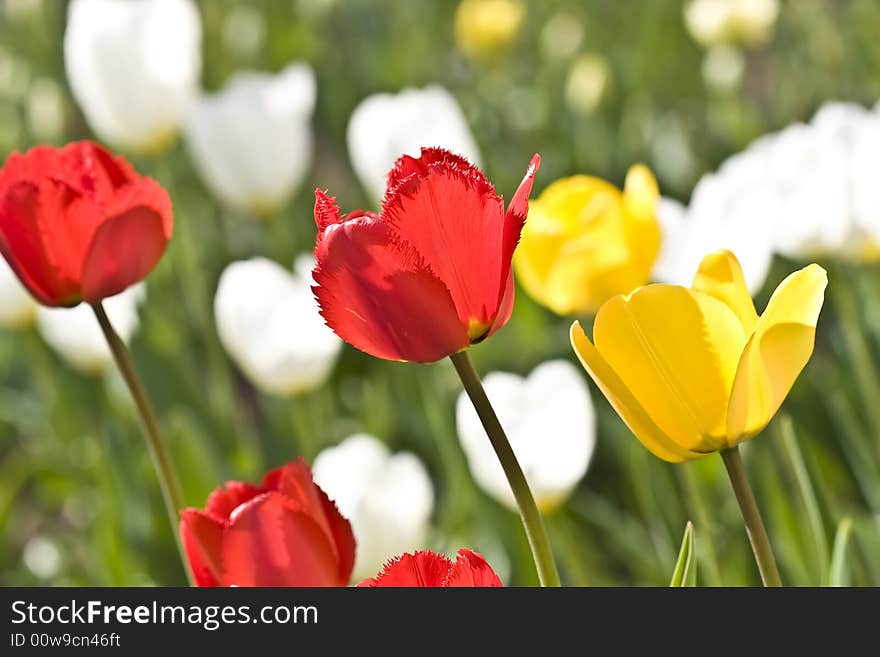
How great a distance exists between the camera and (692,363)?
0.51 meters

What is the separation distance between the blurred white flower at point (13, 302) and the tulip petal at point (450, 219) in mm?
1037

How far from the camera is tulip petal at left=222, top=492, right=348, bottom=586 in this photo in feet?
1.64

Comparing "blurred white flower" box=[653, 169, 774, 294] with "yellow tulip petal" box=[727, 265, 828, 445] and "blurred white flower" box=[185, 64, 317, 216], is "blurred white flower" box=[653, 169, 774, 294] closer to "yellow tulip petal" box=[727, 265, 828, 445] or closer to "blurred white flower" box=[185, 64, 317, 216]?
"yellow tulip petal" box=[727, 265, 828, 445]

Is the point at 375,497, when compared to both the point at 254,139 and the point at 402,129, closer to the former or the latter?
Answer: the point at 402,129

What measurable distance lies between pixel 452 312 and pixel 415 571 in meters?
0.10

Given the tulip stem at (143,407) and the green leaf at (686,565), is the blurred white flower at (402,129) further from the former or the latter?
the green leaf at (686,565)

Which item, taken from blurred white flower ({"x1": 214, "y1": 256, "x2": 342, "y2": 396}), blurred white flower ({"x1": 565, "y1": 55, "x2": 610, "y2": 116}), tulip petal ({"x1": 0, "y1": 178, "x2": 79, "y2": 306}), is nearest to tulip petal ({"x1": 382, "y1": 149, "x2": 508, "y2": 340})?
tulip petal ({"x1": 0, "y1": 178, "x2": 79, "y2": 306})

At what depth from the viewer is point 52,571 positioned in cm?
140

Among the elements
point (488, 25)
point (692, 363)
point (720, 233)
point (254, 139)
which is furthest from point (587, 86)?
point (692, 363)

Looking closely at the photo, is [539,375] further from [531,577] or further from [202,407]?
[202,407]

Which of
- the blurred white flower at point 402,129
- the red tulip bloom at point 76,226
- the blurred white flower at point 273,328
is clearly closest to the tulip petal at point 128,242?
the red tulip bloom at point 76,226

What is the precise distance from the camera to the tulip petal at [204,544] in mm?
523

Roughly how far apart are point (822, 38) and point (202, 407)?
5.14ft

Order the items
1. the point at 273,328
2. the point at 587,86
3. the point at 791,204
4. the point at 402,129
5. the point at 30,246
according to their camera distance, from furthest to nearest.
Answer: the point at 587,86 < the point at 402,129 < the point at 273,328 < the point at 791,204 < the point at 30,246
